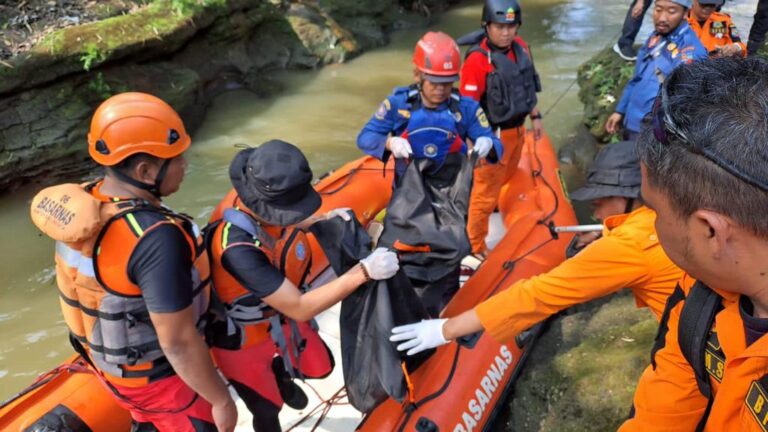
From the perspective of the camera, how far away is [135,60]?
738 cm

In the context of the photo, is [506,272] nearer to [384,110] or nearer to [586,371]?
[586,371]

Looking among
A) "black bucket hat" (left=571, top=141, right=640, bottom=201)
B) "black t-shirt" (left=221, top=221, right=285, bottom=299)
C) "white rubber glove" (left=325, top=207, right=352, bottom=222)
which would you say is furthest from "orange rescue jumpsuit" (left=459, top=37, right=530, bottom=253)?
"black t-shirt" (left=221, top=221, right=285, bottom=299)

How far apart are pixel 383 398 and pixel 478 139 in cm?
165

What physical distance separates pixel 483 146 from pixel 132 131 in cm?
204

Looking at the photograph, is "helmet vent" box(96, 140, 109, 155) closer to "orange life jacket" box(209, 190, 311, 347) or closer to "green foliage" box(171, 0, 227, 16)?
"orange life jacket" box(209, 190, 311, 347)

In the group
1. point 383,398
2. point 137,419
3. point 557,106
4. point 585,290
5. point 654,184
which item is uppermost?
point 654,184

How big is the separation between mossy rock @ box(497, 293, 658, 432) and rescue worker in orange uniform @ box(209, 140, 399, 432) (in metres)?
1.26

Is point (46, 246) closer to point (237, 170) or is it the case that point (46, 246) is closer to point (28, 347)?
point (28, 347)

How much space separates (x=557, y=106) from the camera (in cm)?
854

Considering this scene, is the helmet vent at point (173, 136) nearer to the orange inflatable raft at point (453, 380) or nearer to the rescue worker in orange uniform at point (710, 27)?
the orange inflatable raft at point (453, 380)

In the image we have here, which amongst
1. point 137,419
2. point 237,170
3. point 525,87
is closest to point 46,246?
point 137,419

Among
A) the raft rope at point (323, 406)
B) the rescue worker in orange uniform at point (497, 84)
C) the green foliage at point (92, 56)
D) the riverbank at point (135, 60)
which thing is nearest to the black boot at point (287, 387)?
the raft rope at point (323, 406)

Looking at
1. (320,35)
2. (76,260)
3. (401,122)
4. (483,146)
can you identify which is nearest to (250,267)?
(76,260)

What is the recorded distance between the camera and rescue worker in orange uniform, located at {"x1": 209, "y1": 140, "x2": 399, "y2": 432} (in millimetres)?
1945
